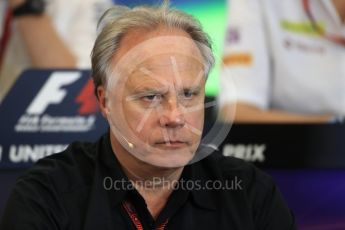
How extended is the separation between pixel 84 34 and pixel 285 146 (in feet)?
2.31

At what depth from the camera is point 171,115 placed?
1236 mm

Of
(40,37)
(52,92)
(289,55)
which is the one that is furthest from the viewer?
(289,55)

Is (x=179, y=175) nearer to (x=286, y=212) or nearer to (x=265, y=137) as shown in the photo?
(x=286, y=212)

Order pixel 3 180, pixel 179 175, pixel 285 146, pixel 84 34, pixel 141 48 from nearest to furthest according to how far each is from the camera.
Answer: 1. pixel 141 48
2. pixel 179 175
3. pixel 3 180
4. pixel 285 146
5. pixel 84 34

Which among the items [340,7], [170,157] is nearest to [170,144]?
[170,157]

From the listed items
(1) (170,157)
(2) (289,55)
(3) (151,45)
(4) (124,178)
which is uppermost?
(3) (151,45)

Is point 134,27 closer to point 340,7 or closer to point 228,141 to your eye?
point 228,141

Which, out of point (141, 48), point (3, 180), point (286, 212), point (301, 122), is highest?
point (141, 48)

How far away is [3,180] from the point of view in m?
1.83

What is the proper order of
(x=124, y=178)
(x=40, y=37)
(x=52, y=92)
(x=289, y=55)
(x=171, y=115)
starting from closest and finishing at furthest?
1. (x=171, y=115)
2. (x=124, y=178)
3. (x=52, y=92)
4. (x=40, y=37)
5. (x=289, y=55)

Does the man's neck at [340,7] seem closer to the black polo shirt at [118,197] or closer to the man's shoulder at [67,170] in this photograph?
the black polo shirt at [118,197]

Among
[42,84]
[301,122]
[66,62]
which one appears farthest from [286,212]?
[66,62]

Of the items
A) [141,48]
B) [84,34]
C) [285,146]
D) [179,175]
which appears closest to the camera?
[141,48]

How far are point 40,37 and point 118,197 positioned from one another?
0.94m
